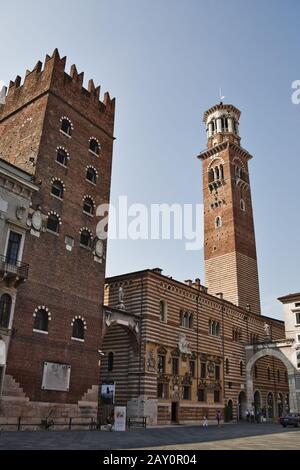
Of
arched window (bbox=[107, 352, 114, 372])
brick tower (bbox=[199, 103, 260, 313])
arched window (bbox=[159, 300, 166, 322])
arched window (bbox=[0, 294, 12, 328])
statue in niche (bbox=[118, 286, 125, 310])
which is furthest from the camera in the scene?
brick tower (bbox=[199, 103, 260, 313])

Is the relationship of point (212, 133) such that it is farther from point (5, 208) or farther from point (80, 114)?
point (5, 208)

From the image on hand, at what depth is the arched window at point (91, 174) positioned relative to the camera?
1307 inches

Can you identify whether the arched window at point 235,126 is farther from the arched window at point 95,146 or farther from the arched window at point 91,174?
the arched window at point 91,174

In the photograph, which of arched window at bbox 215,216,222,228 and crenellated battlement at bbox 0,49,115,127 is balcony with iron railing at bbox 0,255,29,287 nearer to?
crenellated battlement at bbox 0,49,115,127

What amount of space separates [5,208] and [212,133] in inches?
2004

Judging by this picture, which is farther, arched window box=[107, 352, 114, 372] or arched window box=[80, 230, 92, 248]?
arched window box=[107, 352, 114, 372]

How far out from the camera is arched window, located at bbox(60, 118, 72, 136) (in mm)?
31641

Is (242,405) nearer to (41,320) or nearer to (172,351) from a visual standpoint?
(172,351)

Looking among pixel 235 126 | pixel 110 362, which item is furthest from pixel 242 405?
pixel 235 126

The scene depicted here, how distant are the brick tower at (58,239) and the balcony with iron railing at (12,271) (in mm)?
917

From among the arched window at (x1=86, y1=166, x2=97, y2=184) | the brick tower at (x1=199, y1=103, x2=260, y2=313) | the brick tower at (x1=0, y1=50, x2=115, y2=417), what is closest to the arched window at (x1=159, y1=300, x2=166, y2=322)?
the brick tower at (x1=0, y1=50, x2=115, y2=417)

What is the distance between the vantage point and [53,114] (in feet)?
101

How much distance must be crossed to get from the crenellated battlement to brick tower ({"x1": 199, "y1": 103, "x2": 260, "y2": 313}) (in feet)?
98.8

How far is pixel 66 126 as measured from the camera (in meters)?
32.0
